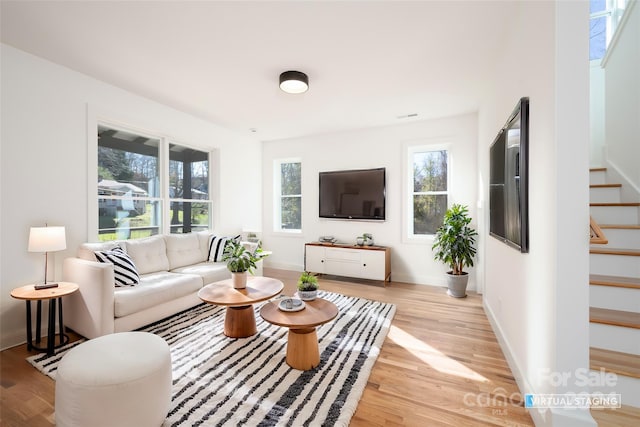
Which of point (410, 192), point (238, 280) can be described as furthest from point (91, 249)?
point (410, 192)

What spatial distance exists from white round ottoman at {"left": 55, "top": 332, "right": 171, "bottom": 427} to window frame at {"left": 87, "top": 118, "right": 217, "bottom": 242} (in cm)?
207

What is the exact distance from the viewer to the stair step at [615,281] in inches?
66.1

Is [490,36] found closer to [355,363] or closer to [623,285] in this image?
A: [623,285]

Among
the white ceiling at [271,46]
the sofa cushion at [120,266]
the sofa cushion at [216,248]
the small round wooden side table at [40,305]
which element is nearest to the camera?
the white ceiling at [271,46]

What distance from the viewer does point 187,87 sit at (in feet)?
10.5

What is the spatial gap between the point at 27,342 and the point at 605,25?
668cm

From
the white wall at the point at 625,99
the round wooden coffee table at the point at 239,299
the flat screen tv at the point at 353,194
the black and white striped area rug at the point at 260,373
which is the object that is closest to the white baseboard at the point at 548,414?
the black and white striped area rug at the point at 260,373

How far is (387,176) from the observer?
4.63m

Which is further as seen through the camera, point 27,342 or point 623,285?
point 27,342

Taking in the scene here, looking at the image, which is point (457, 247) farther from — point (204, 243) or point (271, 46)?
point (204, 243)

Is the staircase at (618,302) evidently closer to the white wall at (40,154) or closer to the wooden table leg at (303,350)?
the wooden table leg at (303,350)

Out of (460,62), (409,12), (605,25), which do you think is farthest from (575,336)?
(605,25)

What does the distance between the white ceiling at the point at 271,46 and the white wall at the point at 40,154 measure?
175mm

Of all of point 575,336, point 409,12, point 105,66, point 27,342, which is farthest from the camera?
point 105,66
